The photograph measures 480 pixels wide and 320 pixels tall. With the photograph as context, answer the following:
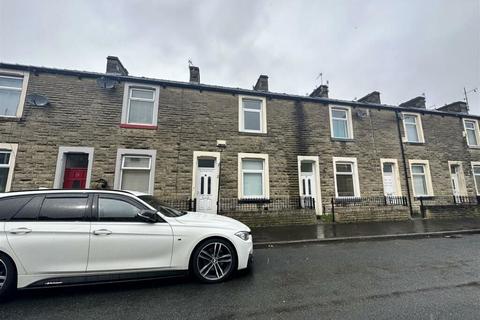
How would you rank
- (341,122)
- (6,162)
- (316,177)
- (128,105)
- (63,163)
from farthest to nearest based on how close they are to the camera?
(341,122) < (316,177) < (128,105) < (63,163) < (6,162)

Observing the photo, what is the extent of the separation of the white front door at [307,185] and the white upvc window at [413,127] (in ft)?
22.8

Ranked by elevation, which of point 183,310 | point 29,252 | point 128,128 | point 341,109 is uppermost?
point 341,109

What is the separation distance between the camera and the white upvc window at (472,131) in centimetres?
1434

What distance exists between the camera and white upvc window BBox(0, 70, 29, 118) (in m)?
8.83

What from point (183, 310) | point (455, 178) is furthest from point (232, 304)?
point (455, 178)

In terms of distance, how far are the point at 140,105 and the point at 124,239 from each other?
806 centimetres

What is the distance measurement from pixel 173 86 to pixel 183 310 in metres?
9.63

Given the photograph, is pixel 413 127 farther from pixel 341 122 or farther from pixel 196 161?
pixel 196 161

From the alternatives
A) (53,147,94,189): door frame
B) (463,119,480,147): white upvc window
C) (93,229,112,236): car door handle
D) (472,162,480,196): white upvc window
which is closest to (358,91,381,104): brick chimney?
(463,119,480,147): white upvc window

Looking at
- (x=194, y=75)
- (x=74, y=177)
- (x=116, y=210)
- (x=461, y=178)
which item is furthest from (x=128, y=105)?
(x=461, y=178)

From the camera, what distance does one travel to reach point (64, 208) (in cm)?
359

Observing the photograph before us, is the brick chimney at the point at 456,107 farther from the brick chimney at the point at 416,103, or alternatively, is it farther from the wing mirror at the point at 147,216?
the wing mirror at the point at 147,216

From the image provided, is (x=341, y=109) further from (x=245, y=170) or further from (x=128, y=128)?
(x=128, y=128)

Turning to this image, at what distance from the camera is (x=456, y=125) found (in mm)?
14070
